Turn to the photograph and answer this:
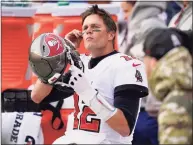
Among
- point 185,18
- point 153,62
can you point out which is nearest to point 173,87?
point 153,62

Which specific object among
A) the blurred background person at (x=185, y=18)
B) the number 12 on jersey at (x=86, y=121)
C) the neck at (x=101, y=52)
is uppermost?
the blurred background person at (x=185, y=18)

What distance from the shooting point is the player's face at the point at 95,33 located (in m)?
5.01

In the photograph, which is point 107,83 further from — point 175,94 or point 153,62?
point 175,94

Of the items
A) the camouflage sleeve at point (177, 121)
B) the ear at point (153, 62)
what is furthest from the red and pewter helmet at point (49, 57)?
the camouflage sleeve at point (177, 121)

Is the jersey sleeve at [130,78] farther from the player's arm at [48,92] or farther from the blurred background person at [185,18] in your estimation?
the blurred background person at [185,18]

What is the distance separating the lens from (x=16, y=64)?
7738mm

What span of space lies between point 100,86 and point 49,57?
0.42m

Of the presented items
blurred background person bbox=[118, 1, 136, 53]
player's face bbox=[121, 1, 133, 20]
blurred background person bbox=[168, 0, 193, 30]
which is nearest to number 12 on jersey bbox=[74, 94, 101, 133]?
blurred background person bbox=[168, 0, 193, 30]

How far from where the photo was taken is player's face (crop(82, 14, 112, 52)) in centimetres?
501

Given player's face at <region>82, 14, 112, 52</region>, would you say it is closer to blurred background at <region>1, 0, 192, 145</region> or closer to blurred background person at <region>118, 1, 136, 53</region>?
blurred background at <region>1, 0, 192, 145</region>

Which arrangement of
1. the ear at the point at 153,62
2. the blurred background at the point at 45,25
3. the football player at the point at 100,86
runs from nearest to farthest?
the ear at the point at 153,62, the football player at the point at 100,86, the blurred background at the point at 45,25

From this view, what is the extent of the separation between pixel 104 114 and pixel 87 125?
13.7 inches

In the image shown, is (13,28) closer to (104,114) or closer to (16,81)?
(16,81)

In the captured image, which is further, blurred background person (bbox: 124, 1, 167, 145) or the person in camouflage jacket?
blurred background person (bbox: 124, 1, 167, 145)
